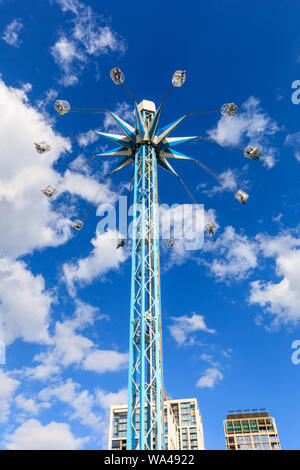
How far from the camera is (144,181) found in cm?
3144

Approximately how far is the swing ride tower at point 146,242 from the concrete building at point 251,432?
108692 mm

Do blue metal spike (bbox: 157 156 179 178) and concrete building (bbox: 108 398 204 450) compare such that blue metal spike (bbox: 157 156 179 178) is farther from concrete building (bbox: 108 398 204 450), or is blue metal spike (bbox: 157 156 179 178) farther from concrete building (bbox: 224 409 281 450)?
concrete building (bbox: 224 409 281 450)

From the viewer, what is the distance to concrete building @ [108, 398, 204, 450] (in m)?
97.4

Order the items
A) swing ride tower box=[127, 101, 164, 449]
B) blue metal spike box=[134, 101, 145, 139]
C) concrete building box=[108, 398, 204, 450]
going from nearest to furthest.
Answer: swing ride tower box=[127, 101, 164, 449]
blue metal spike box=[134, 101, 145, 139]
concrete building box=[108, 398, 204, 450]

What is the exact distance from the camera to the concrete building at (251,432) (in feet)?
394

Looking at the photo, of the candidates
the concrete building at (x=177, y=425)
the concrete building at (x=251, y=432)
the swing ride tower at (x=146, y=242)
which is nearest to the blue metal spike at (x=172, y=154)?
the swing ride tower at (x=146, y=242)

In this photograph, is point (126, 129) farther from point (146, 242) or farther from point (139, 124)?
point (146, 242)

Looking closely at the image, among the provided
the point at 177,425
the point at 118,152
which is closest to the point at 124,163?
the point at 118,152

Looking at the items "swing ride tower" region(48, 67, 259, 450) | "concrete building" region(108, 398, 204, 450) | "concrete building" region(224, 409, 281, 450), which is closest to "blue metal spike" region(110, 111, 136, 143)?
"swing ride tower" region(48, 67, 259, 450)

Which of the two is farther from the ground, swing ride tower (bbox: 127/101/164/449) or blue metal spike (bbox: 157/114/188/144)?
blue metal spike (bbox: 157/114/188/144)

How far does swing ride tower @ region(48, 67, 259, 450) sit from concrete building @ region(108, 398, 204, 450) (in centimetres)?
7573
